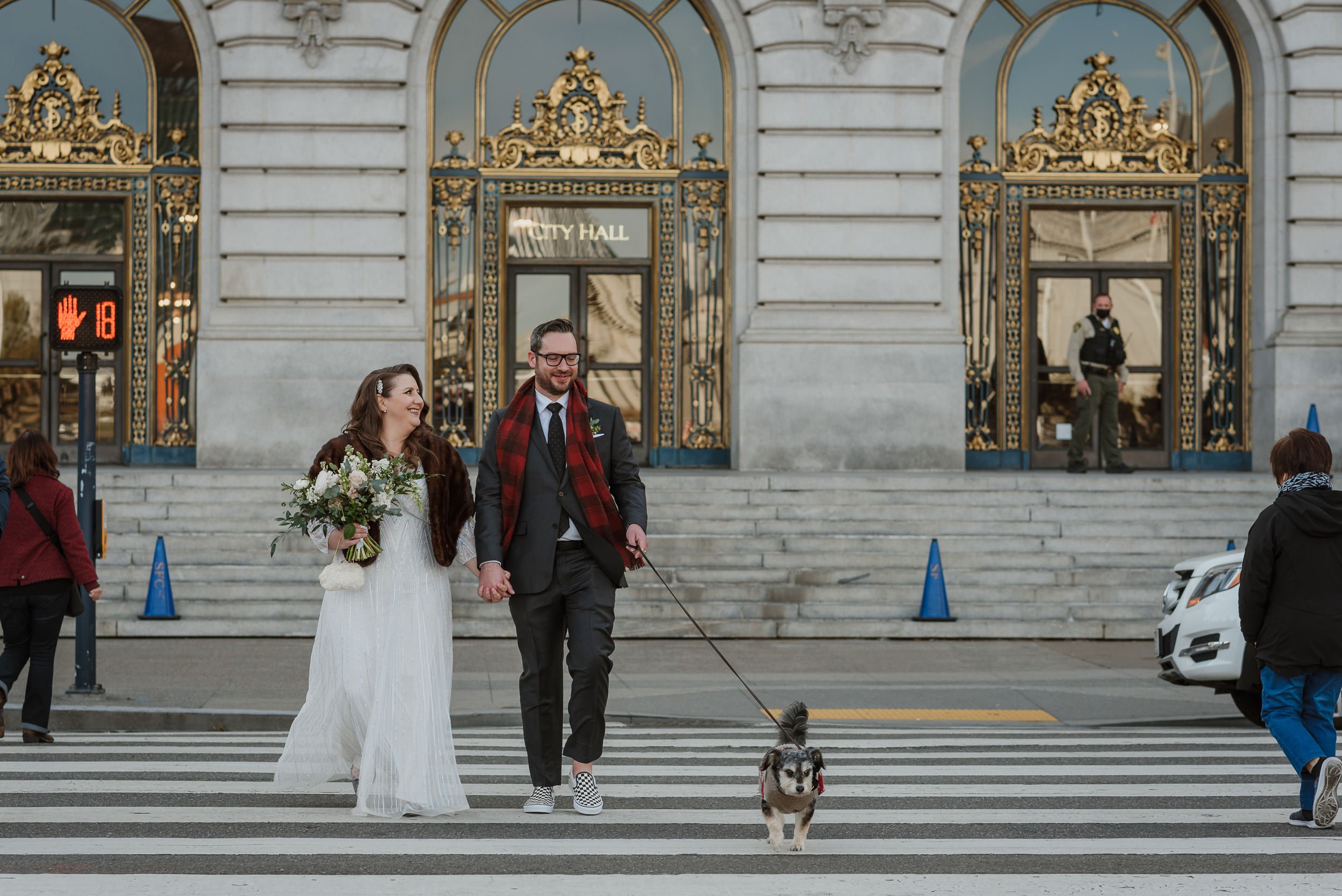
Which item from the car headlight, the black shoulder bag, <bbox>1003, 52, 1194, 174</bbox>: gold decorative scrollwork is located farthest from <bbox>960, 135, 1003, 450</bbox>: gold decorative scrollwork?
the black shoulder bag

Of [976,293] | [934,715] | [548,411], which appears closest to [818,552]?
[934,715]

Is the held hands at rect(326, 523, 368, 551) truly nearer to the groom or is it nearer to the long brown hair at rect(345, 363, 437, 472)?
the long brown hair at rect(345, 363, 437, 472)

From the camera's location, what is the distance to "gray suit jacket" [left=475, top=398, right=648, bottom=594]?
6922 millimetres

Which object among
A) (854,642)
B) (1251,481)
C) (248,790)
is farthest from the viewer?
(1251,481)

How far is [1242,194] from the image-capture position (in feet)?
73.8

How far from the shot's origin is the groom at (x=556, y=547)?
6.89 meters

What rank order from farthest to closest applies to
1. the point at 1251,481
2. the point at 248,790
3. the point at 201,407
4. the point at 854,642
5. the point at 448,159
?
Answer: 1. the point at 448,159
2. the point at 201,407
3. the point at 1251,481
4. the point at 854,642
5. the point at 248,790

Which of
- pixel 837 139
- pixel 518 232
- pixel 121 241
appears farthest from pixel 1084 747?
pixel 121 241

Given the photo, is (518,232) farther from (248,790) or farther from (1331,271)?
(248,790)

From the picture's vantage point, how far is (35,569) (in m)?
9.77

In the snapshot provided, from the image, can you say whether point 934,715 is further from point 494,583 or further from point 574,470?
point 494,583

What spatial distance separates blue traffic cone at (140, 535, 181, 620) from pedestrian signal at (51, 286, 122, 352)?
416 cm

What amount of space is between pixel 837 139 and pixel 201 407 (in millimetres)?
8857

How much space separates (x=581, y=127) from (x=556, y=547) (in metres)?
16.0
